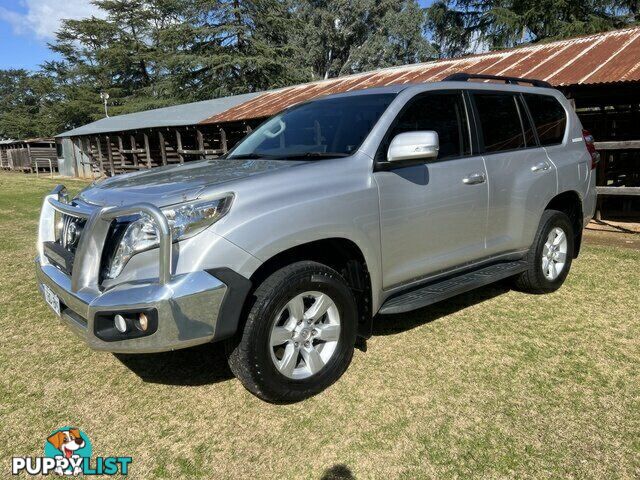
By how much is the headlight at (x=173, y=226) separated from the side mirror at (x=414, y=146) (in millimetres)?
1127

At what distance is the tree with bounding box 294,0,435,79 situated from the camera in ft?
123

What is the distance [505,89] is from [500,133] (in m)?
0.47

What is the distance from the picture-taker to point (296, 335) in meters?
2.85

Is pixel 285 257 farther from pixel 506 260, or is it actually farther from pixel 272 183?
pixel 506 260

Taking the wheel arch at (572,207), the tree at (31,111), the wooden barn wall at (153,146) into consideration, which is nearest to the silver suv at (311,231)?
the wheel arch at (572,207)

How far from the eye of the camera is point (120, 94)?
154 ft

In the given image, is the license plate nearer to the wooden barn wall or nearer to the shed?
the wooden barn wall

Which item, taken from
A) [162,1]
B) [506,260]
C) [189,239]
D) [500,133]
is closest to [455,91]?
[500,133]

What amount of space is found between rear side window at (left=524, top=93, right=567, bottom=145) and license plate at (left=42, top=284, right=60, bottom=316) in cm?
412

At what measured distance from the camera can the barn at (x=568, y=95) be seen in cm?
824

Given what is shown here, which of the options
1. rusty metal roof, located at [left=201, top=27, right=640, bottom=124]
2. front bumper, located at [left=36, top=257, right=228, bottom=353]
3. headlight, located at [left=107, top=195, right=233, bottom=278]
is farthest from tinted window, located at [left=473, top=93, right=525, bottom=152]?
rusty metal roof, located at [left=201, top=27, right=640, bottom=124]

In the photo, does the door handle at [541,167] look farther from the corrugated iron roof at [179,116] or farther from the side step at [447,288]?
the corrugated iron roof at [179,116]

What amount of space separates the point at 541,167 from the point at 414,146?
1894 mm

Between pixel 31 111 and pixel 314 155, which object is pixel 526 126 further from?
pixel 31 111
